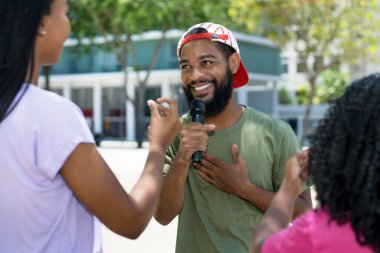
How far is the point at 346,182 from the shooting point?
5.41 feet

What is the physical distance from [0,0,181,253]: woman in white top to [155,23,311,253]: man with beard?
893mm

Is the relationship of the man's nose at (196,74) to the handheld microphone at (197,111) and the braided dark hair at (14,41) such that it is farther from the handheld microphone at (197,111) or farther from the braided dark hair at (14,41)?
the braided dark hair at (14,41)

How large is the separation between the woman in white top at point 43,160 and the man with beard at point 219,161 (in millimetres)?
893

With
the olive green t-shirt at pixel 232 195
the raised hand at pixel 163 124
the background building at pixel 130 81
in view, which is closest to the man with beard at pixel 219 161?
the olive green t-shirt at pixel 232 195

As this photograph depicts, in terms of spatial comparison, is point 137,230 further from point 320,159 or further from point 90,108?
point 90,108

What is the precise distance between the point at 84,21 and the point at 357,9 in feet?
32.6

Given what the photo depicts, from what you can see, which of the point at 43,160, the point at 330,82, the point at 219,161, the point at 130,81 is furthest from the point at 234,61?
the point at 330,82

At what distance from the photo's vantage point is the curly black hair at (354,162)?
63.7 inches

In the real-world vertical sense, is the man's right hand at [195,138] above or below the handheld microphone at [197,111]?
below

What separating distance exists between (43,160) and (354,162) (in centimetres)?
83

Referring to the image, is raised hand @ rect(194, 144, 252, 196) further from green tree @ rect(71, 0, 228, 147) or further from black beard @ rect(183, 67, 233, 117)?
green tree @ rect(71, 0, 228, 147)

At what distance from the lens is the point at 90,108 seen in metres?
40.5

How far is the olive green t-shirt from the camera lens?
2.81m

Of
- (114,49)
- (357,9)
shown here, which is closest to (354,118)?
(357,9)
